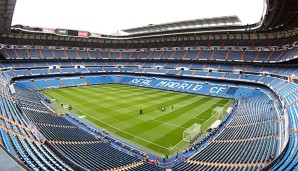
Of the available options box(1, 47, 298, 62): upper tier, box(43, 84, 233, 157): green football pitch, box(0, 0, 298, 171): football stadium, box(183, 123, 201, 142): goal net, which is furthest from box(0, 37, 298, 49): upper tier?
box(183, 123, 201, 142): goal net

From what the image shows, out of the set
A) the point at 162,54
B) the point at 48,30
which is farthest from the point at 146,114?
the point at 48,30

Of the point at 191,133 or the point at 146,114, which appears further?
the point at 146,114

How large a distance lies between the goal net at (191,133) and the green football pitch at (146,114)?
20.1 inches

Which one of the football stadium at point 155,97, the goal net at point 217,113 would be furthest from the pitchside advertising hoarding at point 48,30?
the goal net at point 217,113

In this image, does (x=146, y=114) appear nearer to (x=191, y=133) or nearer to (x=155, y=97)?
(x=191, y=133)

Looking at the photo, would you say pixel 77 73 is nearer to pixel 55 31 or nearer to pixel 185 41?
pixel 55 31

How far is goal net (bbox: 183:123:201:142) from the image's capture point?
2192 cm

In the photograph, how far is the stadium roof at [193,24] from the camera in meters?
42.0

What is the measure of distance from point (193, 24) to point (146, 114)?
27469 mm

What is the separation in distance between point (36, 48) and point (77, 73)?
43.6ft

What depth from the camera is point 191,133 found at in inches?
894

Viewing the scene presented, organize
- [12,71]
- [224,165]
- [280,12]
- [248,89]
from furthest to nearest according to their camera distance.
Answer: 1. [12,71]
2. [248,89]
3. [280,12]
4. [224,165]

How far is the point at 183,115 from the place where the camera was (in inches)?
1157

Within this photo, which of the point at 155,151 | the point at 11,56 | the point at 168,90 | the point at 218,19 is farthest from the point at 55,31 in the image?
the point at 155,151
